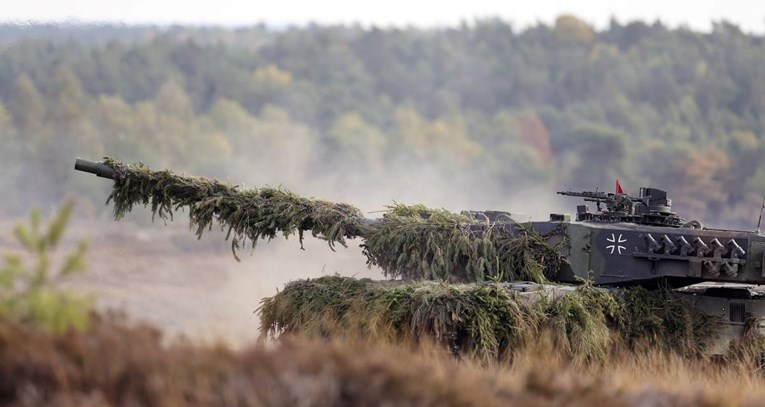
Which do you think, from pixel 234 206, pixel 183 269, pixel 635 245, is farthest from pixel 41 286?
pixel 183 269

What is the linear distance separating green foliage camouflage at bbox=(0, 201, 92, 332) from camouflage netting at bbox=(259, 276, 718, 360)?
19.2 feet

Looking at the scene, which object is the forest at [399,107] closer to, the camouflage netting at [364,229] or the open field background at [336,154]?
the open field background at [336,154]

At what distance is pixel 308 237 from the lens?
105 feet

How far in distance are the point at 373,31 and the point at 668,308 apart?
26.5m

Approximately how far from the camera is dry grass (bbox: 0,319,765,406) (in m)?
8.11

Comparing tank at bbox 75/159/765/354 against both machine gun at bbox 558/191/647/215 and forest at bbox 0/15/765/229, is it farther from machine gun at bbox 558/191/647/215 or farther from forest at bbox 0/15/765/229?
forest at bbox 0/15/765/229

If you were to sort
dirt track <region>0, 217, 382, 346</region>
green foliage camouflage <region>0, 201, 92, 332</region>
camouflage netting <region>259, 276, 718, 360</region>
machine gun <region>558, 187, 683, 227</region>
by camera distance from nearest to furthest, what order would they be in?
green foliage camouflage <region>0, 201, 92, 332</region> < camouflage netting <region>259, 276, 718, 360</region> < machine gun <region>558, 187, 683, 227</region> < dirt track <region>0, 217, 382, 346</region>

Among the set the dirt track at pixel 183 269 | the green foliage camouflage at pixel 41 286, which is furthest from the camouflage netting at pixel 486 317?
the green foliage camouflage at pixel 41 286

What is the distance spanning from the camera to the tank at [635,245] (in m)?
17.2

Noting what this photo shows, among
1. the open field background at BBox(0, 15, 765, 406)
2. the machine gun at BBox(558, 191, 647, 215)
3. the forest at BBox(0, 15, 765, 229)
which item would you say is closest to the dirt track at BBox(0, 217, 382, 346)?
the open field background at BBox(0, 15, 765, 406)

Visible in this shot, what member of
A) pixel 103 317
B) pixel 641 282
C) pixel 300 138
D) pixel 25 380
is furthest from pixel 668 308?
pixel 300 138

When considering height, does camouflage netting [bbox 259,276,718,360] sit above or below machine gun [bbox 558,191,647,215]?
below

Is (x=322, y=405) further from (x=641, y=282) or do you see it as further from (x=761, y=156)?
(x=761, y=156)

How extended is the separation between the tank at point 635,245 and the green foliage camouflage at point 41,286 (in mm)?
8932
